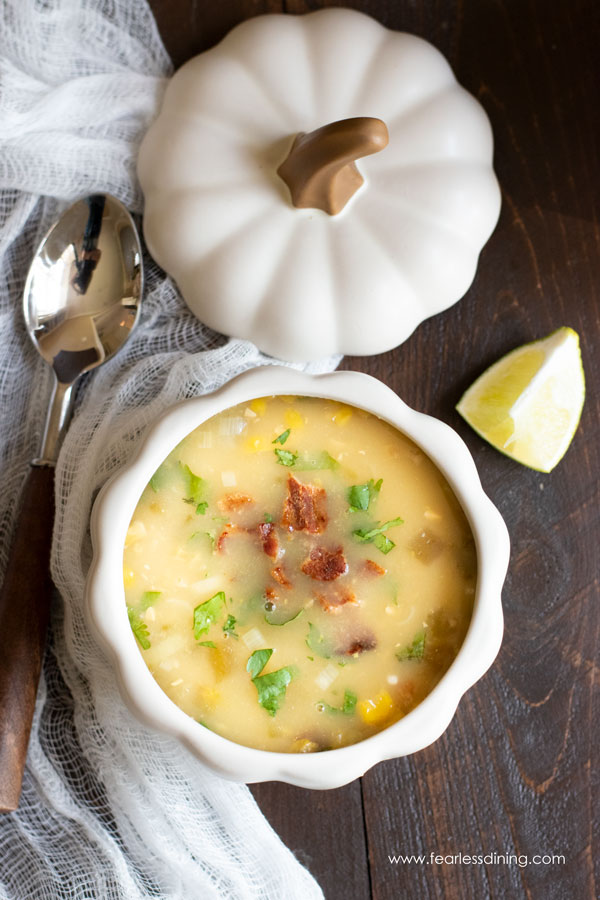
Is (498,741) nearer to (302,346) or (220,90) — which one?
(302,346)

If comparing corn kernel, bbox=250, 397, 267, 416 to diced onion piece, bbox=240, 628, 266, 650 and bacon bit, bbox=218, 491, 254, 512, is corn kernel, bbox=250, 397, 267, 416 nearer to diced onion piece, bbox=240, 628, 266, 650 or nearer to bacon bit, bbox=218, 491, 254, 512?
bacon bit, bbox=218, 491, 254, 512

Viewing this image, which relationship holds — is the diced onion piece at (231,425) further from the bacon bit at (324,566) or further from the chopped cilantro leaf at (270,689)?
the chopped cilantro leaf at (270,689)

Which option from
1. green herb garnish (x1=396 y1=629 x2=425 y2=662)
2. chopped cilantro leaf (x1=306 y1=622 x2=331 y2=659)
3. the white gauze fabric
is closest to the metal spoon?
the white gauze fabric

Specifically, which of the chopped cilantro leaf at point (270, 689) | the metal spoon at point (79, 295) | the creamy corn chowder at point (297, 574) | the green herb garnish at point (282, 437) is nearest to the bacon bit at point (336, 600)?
the creamy corn chowder at point (297, 574)

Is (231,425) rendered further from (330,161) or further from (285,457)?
(330,161)

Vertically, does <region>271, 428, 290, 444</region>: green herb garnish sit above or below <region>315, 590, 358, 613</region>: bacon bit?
above
